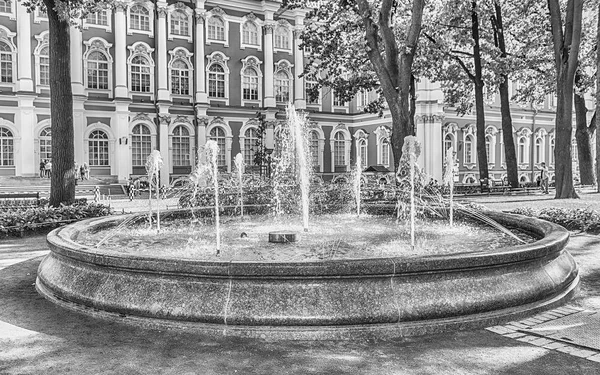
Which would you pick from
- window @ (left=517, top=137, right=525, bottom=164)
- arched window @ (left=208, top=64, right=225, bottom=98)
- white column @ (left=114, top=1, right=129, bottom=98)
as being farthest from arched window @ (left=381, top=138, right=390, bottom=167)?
white column @ (left=114, top=1, right=129, bottom=98)

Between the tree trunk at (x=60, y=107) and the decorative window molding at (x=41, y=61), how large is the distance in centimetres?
2184

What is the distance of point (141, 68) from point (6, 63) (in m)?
8.40

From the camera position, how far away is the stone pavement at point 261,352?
4.00 meters

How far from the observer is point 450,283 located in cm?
499

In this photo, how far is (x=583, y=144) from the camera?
25094 millimetres

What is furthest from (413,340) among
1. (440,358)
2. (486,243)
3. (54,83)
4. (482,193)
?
(482,193)

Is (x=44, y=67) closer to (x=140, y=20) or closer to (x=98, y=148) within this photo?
(x=98, y=148)

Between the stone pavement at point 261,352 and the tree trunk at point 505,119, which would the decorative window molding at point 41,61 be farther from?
the stone pavement at point 261,352

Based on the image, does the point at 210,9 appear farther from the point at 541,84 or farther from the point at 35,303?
the point at 35,303

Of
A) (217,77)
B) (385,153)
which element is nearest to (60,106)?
(217,77)

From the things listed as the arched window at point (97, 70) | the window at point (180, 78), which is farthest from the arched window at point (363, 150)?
the arched window at point (97, 70)

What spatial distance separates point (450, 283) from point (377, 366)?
1.32 m

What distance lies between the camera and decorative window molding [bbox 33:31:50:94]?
34.2 metres

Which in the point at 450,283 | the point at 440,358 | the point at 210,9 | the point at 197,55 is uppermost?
the point at 210,9
